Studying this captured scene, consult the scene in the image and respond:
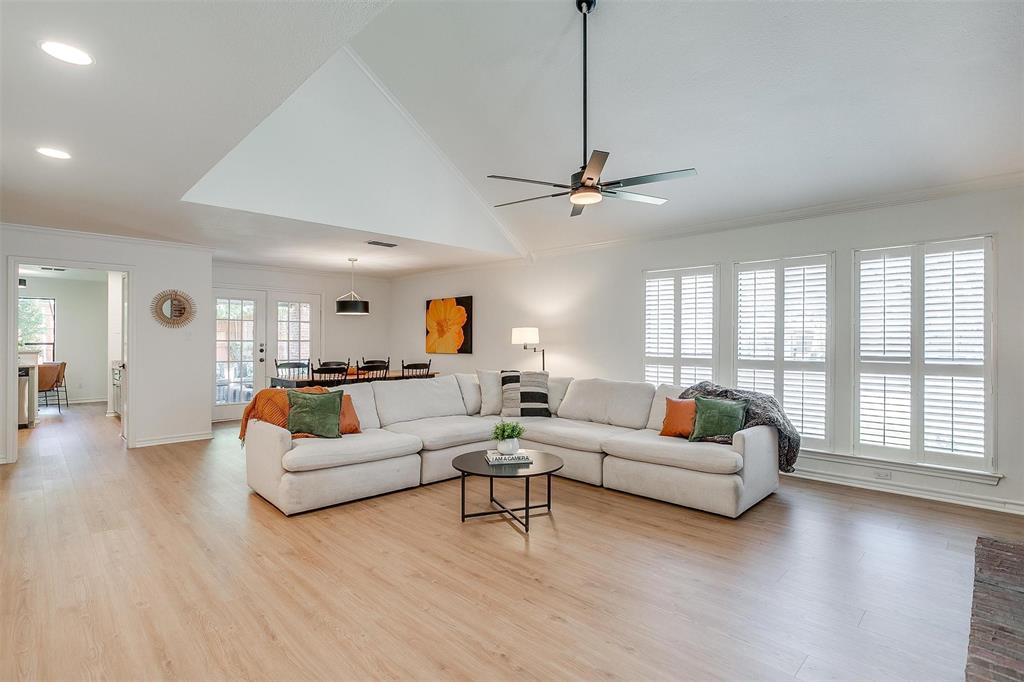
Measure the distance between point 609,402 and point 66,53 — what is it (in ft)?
15.0

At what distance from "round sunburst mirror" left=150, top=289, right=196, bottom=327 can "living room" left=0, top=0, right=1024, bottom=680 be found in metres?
0.03

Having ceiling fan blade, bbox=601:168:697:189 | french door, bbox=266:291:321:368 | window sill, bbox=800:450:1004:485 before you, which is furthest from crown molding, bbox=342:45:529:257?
window sill, bbox=800:450:1004:485

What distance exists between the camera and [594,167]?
295 centimetres

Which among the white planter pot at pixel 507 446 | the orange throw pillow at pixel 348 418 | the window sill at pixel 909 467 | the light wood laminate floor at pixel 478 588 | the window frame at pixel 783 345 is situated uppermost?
the window frame at pixel 783 345

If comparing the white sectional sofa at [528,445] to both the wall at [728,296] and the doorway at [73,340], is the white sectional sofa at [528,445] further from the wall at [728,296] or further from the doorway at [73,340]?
the doorway at [73,340]

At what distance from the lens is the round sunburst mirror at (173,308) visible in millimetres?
6137

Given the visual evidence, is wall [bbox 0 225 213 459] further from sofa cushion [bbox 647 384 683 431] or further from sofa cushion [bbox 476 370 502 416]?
sofa cushion [bbox 647 384 683 431]

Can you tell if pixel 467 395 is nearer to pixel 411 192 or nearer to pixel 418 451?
pixel 418 451

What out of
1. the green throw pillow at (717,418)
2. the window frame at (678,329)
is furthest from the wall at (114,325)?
the green throw pillow at (717,418)

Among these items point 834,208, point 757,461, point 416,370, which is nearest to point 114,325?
point 416,370

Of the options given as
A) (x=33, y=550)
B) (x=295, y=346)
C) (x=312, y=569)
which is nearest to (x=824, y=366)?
(x=312, y=569)

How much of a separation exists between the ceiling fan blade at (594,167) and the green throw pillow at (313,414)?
2.75 meters

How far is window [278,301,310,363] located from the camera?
8352mm

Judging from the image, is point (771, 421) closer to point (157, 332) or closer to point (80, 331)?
point (157, 332)
